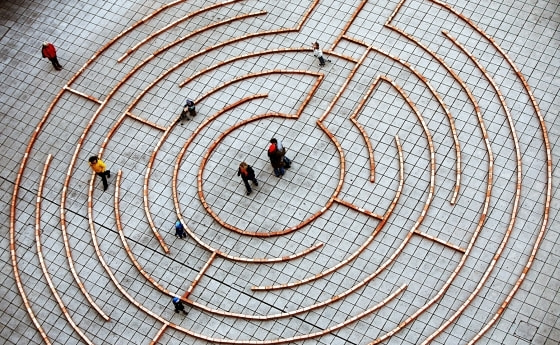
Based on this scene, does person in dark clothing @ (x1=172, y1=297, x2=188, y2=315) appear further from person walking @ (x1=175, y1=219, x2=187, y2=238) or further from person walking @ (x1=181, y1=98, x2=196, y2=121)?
person walking @ (x1=181, y1=98, x2=196, y2=121)

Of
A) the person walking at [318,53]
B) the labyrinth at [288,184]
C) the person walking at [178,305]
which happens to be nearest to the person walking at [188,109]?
the labyrinth at [288,184]

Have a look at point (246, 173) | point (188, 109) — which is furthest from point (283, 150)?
point (188, 109)

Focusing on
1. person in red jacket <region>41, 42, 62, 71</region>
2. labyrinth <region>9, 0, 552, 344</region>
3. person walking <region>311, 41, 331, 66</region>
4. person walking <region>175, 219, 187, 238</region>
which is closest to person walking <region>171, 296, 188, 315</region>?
labyrinth <region>9, 0, 552, 344</region>

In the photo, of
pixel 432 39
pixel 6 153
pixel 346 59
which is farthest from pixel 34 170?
pixel 432 39

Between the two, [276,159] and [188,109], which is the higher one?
[188,109]

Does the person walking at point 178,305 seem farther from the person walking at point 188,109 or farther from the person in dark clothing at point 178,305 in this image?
the person walking at point 188,109

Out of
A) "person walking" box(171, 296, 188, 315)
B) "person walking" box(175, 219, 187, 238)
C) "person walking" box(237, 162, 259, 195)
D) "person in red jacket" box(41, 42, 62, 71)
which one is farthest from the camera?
"person in red jacket" box(41, 42, 62, 71)

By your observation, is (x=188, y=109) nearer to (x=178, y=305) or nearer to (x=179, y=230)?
(x=179, y=230)
